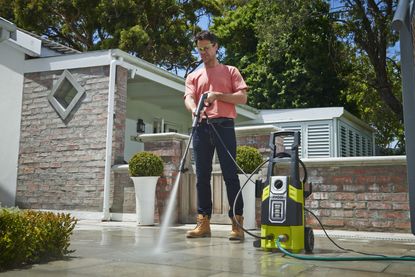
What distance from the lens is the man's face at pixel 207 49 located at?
Result: 4.33 meters

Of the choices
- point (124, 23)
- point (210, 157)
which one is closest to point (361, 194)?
point (210, 157)

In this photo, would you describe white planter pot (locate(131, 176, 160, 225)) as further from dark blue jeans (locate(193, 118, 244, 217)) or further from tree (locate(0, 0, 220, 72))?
tree (locate(0, 0, 220, 72))

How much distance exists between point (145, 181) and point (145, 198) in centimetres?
24

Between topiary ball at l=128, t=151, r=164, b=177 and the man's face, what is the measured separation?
8.22ft

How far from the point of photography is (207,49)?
437 cm

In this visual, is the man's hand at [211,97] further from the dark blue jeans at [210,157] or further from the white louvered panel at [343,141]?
the white louvered panel at [343,141]

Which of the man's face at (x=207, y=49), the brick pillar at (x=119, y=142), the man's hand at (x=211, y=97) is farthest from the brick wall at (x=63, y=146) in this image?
the man's hand at (x=211, y=97)

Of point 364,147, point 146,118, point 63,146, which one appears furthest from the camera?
point 364,147

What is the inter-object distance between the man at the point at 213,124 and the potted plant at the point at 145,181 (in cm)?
214

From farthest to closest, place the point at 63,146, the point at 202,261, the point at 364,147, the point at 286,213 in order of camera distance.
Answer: the point at 364,147
the point at 63,146
the point at 286,213
the point at 202,261

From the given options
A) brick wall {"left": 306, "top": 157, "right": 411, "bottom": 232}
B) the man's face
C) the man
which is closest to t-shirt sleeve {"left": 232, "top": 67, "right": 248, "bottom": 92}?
the man

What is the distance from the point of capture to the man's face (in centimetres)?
433

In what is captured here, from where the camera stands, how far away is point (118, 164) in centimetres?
751

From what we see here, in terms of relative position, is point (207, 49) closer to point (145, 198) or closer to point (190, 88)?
point (190, 88)
